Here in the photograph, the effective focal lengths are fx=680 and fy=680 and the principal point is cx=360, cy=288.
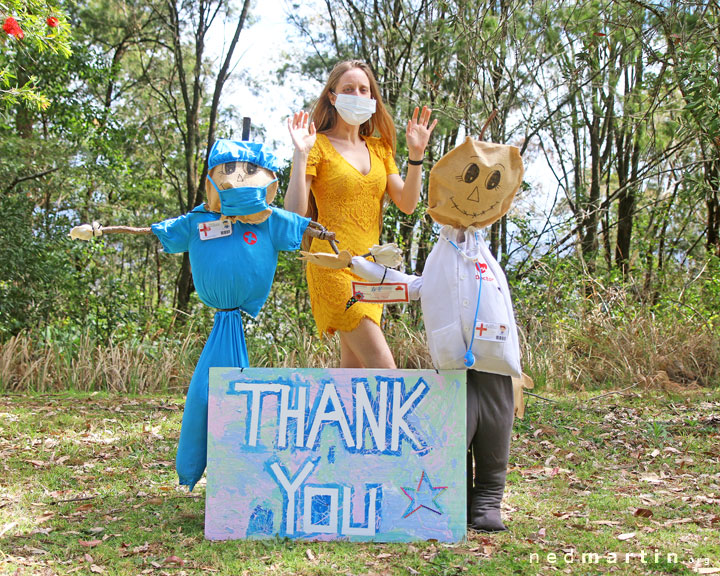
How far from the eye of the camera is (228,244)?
9.44 feet

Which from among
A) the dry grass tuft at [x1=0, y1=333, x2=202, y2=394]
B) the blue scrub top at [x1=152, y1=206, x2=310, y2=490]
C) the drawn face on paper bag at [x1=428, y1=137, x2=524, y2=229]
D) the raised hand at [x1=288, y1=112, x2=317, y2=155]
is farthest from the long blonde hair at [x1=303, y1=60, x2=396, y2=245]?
the dry grass tuft at [x1=0, y1=333, x2=202, y2=394]

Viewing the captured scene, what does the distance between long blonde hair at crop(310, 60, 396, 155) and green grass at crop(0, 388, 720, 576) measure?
186 centimetres

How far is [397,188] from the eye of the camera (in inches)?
128

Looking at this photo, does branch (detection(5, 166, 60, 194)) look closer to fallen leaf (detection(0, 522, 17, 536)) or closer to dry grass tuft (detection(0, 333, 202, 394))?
dry grass tuft (detection(0, 333, 202, 394))

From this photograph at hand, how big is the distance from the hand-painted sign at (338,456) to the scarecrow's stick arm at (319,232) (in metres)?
0.61

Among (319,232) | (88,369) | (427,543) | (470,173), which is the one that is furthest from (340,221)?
(88,369)

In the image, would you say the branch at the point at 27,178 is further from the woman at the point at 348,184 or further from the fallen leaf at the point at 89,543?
the fallen leaf at the point at 89,543

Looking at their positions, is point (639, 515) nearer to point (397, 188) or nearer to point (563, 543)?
point (563, 543)

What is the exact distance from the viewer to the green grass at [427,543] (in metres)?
2.37

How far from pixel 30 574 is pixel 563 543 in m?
1.90

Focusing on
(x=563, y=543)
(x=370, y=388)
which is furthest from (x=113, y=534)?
(x=563, y=543)

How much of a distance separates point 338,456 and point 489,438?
0.61 m

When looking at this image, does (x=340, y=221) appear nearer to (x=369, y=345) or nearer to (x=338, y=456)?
(x=369, y=345)

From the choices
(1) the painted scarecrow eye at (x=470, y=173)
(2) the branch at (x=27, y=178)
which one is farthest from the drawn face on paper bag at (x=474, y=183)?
(2) the branch at (x=27, y=178)
